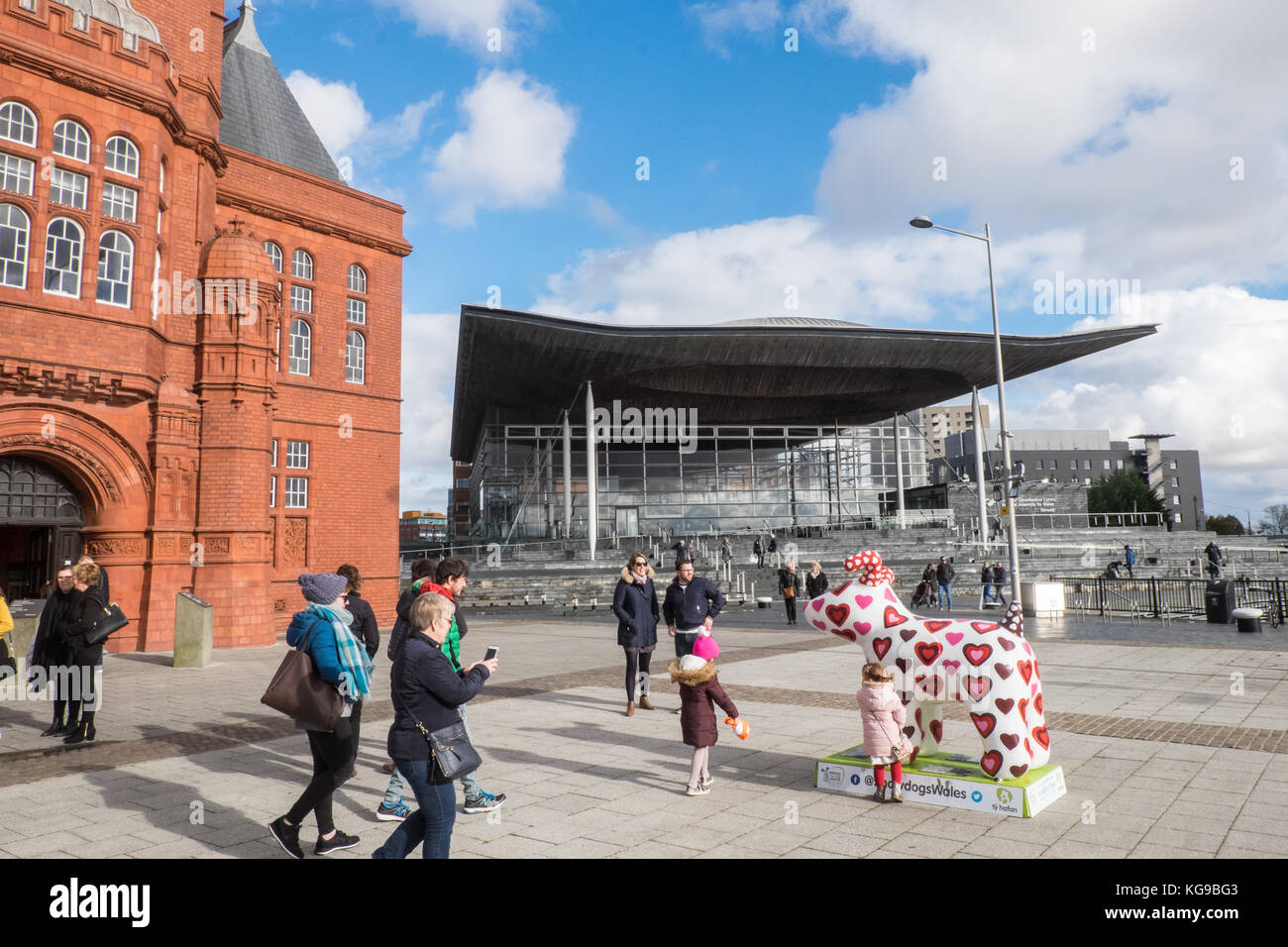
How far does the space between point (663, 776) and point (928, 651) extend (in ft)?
7.95

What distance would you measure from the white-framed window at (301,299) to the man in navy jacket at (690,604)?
15.8 m

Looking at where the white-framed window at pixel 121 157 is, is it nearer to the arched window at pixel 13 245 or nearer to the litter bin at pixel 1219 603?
the arched window at pixel 13 245

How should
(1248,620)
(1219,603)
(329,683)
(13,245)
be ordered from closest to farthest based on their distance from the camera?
(329,683)
(13,245)
(1248,620)
(1219,603)

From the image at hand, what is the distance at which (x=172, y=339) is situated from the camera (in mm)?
17266

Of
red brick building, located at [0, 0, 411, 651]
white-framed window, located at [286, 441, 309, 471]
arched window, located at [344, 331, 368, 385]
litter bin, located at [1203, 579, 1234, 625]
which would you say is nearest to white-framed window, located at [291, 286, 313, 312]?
red brick building, located at [0, 0, 411, 651]

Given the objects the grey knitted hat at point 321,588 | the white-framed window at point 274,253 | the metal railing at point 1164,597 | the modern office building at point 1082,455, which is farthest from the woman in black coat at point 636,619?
the modern office building at point 1082,455

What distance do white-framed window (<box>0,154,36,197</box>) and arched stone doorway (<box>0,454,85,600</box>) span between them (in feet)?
15.5

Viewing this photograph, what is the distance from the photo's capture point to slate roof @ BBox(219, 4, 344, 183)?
72.5 ft

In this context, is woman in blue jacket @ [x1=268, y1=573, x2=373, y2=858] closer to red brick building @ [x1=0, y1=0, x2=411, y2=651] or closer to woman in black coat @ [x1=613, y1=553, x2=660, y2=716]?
woman in black coat @ [x1=613, y1=553, x2=660, y2=716]
